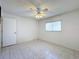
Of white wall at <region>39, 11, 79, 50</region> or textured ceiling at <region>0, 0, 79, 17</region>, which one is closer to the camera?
textured ceiling at <region>0, 0, 79, 17</region>

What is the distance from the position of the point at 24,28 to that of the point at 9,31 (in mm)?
1453

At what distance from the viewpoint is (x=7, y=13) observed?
16.0 ft

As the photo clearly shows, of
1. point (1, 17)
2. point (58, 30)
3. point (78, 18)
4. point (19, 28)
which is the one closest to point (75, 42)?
point (78, 18)

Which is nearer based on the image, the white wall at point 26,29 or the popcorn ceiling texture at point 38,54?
the popcorn ceiling texture at point 38,54

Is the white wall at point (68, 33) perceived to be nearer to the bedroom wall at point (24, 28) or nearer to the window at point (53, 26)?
the window at point (53, 26)

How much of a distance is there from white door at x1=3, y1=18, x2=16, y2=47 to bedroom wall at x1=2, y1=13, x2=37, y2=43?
287mm

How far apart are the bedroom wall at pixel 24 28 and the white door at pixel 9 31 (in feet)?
0.94

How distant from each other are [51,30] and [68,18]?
6.24ft

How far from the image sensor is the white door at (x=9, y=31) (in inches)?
184

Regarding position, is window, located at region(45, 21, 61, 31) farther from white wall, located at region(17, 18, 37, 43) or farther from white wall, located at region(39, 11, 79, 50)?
white wall, located at region(17, 18, 37, 43)

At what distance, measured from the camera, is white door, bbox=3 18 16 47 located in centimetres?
468

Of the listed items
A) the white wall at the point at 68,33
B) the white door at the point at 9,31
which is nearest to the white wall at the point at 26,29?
A: the white door at the point at 9,31

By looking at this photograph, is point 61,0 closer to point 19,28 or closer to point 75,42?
point 75,42

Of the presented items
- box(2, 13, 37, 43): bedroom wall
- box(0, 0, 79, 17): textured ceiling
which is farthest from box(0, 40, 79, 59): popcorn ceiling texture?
box(0, 0, 79, 17): textured ceiling
